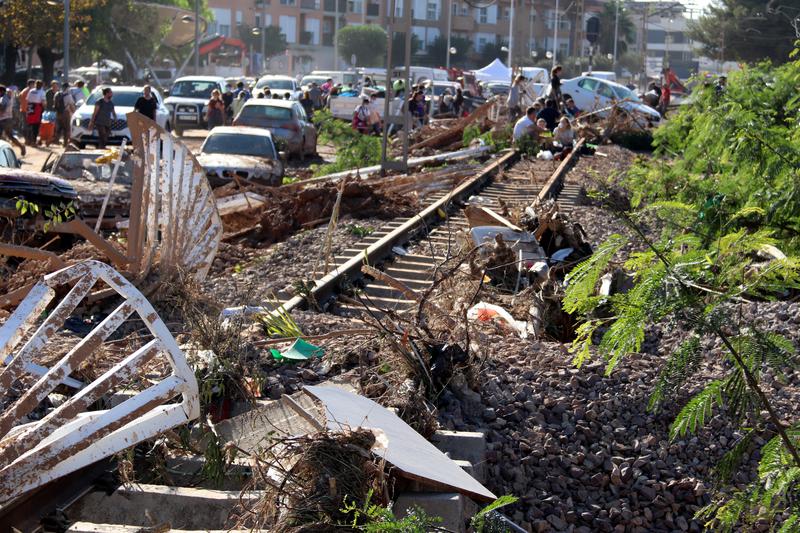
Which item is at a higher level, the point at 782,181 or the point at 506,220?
the point at 782,181

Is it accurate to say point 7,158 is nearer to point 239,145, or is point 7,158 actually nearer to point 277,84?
point 239,145

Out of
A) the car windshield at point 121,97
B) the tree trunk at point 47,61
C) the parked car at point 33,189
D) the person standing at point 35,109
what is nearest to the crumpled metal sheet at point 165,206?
the parked car at point 33,189

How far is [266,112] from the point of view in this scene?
95.2 ft

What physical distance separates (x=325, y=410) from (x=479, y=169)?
17079mm

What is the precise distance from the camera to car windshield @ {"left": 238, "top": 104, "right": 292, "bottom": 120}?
28828 millimetres

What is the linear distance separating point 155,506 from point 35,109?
27.1 meters

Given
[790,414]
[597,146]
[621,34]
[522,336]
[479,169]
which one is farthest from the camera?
[621,34]

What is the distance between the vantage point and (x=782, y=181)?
7.50 metres

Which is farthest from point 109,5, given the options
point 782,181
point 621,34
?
point 621,34

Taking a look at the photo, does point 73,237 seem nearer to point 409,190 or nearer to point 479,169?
point 409,190

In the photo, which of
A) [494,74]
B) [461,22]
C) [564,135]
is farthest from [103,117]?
[461,22]

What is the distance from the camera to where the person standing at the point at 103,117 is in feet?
89.8

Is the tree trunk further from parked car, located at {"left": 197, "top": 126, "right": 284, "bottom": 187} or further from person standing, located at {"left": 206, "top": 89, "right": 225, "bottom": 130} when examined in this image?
parked car, located at {"left": 197, "top": 126, "right": 284, "bottom": 187}

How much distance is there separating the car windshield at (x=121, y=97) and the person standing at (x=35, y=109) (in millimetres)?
1393
